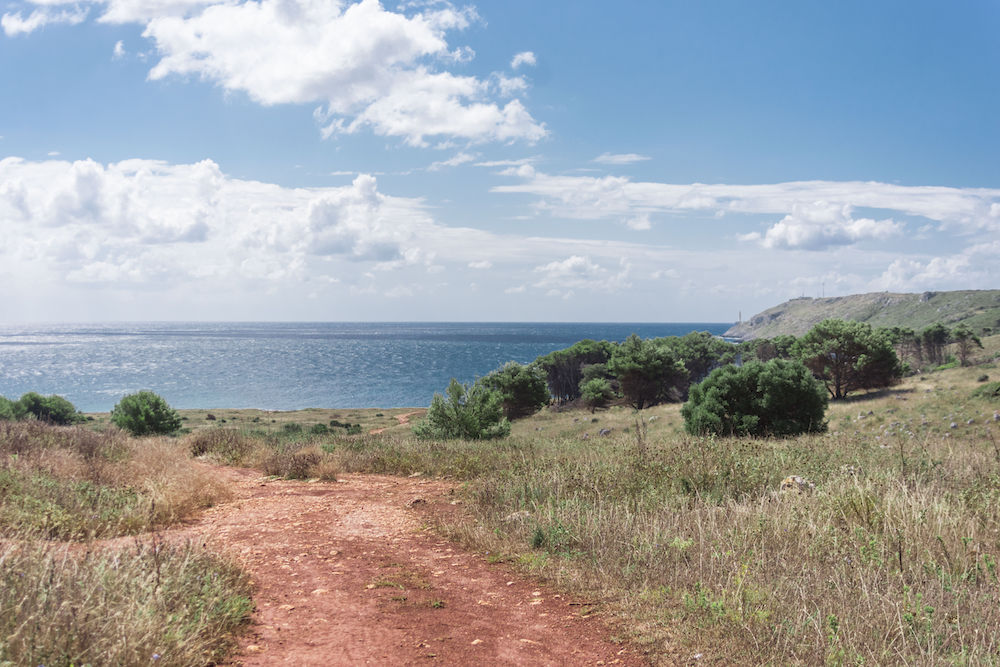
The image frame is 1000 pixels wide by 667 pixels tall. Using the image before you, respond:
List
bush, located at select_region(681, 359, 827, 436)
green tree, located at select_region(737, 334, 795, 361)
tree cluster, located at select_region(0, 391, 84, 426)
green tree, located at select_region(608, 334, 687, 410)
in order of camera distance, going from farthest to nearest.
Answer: green tree, located at select_region(737, 334, 795, 361) → green tree, located at select_region(608, 334, 687, 410) → tree cluster, located at select_region(0, 391, 84, 426) → bush, located at select_region(681, 359, 827, 436)

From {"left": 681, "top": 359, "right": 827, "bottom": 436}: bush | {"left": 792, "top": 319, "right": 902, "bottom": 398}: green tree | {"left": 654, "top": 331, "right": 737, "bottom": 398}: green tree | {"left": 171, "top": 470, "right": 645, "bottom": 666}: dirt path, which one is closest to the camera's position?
{"left": 171, "top": 470, "right": 645, "bottom": 666}: dirt path

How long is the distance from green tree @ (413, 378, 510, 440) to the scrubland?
25.4 feet

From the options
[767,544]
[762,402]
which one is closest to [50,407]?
[762,402]

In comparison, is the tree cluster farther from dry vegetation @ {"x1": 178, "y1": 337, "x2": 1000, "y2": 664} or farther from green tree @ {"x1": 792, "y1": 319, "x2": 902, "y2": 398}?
green tree @ {"x1": 792, "y1": 319, "x2": 902, "y2": 398}

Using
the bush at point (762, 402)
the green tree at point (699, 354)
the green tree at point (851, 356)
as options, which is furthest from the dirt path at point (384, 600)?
the green tree at point (699, 354)

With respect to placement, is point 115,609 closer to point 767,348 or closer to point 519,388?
point 519,388

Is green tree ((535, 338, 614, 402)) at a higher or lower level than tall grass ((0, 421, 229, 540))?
lower

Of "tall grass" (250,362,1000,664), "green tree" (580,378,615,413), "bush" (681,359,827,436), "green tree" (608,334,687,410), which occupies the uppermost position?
"tall grass" (250,362,1000,664)

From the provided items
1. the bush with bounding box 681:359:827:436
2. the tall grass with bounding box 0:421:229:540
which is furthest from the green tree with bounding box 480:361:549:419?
the tall grass with bounding box 0:421:229:540

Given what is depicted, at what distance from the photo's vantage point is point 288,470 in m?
11.6

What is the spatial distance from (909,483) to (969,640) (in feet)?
11.9

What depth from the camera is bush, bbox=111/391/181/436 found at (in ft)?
82.7

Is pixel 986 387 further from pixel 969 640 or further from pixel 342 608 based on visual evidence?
pixel 342 608

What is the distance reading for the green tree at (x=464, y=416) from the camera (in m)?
18.6
